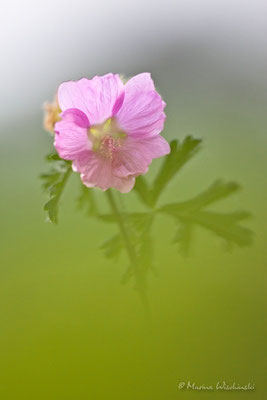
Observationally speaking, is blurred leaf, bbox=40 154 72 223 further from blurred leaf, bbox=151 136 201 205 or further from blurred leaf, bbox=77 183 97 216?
blurred leaf, bbox=151 136 201 205

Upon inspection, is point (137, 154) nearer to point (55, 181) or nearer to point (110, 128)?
point (110, 128)

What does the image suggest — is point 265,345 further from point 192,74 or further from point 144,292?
point 192,74

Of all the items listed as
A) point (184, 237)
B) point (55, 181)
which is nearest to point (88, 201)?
point (55, 181)

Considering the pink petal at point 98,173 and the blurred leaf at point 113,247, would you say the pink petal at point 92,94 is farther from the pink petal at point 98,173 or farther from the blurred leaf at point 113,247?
the blurred leaf at point 113,247

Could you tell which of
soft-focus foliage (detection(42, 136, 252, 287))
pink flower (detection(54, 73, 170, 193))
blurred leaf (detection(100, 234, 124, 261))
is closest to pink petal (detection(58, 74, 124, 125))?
pink flower (detection(54, 73, 170, 193))

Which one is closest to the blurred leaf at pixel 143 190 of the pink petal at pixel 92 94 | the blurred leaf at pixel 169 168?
the blurred leaf at pixel 169 168
